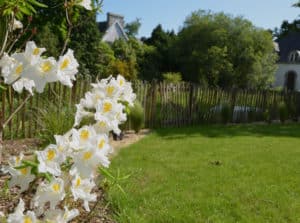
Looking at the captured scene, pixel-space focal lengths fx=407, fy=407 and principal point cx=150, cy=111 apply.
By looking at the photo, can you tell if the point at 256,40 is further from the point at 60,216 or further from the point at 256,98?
the point at 60,216

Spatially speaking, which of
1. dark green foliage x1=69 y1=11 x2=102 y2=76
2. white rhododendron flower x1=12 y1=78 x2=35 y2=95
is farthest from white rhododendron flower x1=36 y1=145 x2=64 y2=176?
dark green foliage x1=69 y1=11 x2=102 y2=76

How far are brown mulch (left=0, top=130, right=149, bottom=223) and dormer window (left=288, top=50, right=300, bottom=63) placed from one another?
35.0 metres

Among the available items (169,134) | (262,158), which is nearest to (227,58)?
(169,134)

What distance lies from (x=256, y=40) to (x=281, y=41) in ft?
53.3

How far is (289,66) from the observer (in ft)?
136

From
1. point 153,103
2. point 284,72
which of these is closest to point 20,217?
point 153,103

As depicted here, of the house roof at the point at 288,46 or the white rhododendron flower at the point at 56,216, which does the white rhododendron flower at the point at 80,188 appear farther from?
the house roof at the point at 288,46

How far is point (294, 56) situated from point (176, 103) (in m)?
33.8

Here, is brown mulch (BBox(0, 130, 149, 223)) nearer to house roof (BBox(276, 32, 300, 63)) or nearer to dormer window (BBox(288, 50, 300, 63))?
dormer window (BBox(288, 50, 300, 63))

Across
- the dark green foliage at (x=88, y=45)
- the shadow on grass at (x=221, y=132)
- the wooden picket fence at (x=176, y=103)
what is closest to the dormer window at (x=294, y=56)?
the dark green foliage at (x=88, y=45)

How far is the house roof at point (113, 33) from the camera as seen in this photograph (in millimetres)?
39366

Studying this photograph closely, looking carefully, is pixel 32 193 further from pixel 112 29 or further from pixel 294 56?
pixel 294 56

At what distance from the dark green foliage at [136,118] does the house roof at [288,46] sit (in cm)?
3559

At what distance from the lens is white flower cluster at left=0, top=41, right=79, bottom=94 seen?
150cm
